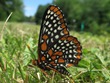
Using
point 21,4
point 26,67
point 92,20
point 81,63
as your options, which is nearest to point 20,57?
point 26,67

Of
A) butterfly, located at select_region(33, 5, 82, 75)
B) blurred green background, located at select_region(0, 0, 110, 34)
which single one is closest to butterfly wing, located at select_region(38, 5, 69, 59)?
butterfly, located at select_region(33, 5, 82, 75)

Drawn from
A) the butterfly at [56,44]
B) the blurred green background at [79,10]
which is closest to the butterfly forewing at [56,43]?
the butterfly at [56,44]

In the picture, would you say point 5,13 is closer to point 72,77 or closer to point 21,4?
point 21,4

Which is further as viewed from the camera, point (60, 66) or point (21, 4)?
point (21, 4)

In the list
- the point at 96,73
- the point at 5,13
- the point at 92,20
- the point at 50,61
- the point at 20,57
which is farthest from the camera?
the point at 92,20

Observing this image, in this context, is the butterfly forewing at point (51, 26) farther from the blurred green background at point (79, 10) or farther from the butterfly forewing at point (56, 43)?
the blurred green background at point (79, 10)

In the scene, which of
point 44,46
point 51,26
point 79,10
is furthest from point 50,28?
point 79,10

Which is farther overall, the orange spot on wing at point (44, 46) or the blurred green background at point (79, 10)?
the blurred green background at point (79, 10)

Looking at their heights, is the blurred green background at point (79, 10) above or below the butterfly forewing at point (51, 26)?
above
